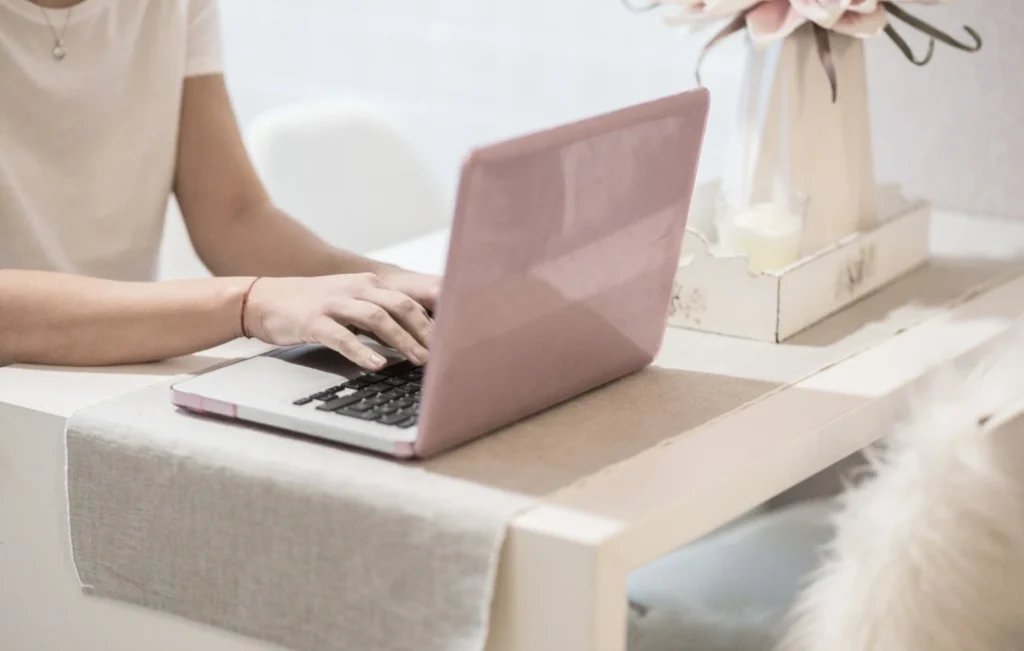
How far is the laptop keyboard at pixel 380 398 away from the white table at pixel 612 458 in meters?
0.05

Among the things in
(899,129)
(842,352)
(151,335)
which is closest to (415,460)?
(151,335)

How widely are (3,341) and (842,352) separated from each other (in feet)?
2.29

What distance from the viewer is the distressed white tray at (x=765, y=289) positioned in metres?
1.30

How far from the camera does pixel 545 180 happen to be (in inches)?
36.4

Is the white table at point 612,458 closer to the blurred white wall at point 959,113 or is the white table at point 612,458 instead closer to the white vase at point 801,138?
the white vase at point 801,138

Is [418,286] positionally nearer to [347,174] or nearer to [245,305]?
[245,305]

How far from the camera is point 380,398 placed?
103 centimetres

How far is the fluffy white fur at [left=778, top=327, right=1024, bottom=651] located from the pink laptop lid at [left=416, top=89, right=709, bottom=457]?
25 centimetres

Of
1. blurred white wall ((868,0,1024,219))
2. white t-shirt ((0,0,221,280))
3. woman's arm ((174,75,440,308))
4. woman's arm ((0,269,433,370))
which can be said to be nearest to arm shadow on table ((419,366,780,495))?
woman's arm ((0,269,433,370))

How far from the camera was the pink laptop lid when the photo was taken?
35.5 inches

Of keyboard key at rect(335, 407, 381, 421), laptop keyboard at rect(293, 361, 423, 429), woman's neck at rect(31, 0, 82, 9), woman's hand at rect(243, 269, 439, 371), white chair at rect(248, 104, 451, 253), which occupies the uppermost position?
woman's neck at rect(31, 0, 82, 9)

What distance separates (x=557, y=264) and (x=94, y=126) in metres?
0.67

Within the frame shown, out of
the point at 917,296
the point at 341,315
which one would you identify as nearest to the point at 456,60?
the point at 917,296

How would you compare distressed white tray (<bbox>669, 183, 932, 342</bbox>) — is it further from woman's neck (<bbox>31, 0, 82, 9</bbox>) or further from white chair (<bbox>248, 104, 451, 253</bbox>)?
white chair (<bbox>248, 104, 451, 253</bbox>)
